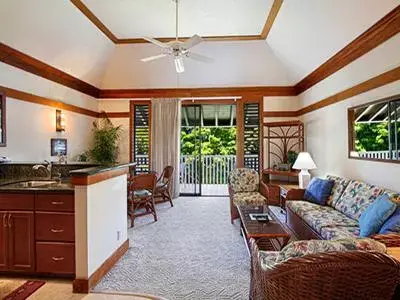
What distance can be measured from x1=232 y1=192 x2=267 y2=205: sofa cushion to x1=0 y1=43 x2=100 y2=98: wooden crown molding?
13.2 feet

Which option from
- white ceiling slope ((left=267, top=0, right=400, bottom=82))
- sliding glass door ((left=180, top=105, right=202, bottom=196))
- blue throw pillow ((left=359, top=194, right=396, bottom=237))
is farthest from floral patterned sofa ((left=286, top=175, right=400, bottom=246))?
sliding glass door ((left=180, top=105, right=202, bottom=196))

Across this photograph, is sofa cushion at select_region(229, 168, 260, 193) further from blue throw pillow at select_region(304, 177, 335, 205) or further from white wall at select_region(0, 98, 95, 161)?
white wall at select_region(0, 98, 95, 161)

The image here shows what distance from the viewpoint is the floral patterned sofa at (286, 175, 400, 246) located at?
319cm

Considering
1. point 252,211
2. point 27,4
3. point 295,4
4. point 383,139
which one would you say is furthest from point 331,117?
point 27,4

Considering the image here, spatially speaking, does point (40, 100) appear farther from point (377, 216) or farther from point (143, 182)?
point (377, 216)

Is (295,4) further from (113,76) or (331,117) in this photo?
(113,76)

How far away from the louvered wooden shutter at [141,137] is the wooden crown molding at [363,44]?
419cm

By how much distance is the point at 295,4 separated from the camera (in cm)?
422

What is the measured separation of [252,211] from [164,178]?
299 cm

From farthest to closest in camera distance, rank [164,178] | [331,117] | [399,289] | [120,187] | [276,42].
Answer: [164,178], [276,42], [331,117], [120,187], [399,289]

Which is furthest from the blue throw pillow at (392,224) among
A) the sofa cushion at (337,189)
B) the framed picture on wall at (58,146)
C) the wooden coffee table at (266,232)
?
the framed picture on wall at (58,146)

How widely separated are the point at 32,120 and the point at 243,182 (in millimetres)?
3822

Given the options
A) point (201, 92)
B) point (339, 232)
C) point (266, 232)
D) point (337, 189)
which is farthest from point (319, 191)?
point (201, 92)

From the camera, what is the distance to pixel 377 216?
2781mm
